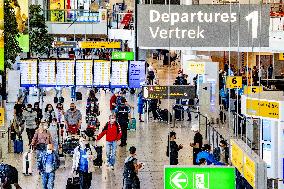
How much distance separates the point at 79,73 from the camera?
2375cm

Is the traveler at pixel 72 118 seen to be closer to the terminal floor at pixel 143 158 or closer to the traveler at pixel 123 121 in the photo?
the terminal floor at pixel 143 158

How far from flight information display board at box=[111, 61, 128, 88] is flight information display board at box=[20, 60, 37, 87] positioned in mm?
2350

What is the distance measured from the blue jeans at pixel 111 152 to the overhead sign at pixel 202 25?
7.21 m

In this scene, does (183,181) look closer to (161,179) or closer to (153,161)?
(161,179)

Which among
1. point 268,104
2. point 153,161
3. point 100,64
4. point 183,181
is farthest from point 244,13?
point 100,64

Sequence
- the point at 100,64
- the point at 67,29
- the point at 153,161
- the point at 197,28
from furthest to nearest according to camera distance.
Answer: the point at 67,29 → the point at 100,64 → the point at 153,161 → the point at 197,28

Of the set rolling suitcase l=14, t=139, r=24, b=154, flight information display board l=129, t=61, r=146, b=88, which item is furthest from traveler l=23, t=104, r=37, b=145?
flight information display board l=129, t=61, r=146, b=88

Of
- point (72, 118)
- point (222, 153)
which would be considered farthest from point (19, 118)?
point (222, 153)

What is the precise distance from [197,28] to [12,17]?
14.0 m

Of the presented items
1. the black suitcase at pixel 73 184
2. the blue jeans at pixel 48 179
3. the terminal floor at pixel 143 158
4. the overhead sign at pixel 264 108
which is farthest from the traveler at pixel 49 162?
the overhead sign at pixel 264 108

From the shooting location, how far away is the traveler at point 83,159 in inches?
581

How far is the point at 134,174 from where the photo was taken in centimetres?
1451

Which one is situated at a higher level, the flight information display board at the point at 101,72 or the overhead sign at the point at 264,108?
the flight information display board at the point at 101,72

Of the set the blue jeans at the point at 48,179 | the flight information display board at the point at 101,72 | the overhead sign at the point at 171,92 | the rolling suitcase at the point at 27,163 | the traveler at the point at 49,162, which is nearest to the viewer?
the traveler at the point at 49,162
